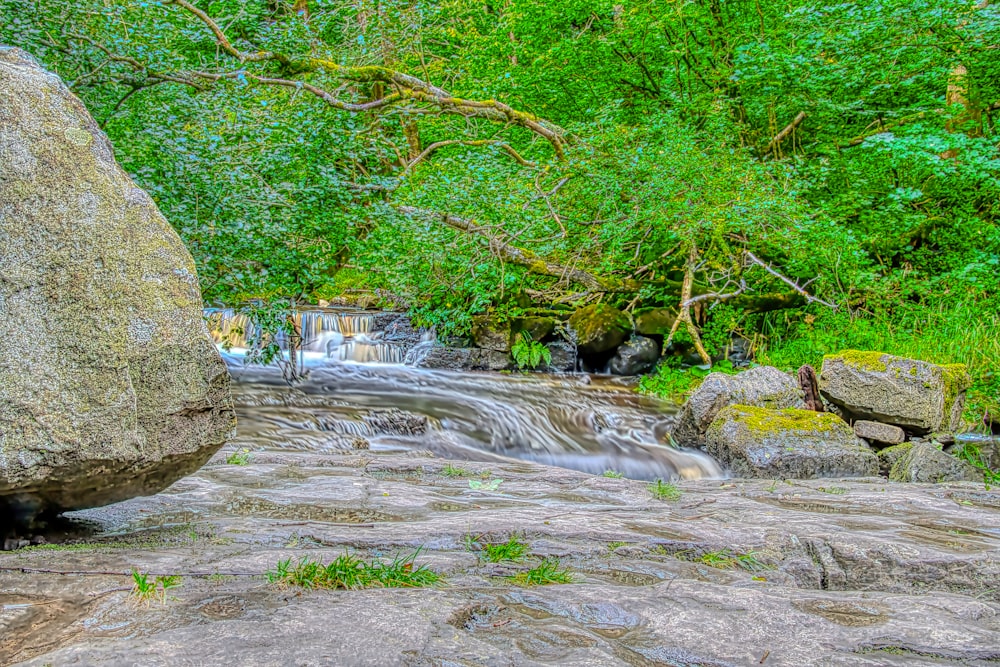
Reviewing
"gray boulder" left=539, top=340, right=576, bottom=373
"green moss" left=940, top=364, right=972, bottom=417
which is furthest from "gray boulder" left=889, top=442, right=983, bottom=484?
"gray boulder" left=539, top=340, right=576, bottom=373

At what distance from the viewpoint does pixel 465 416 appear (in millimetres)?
8641

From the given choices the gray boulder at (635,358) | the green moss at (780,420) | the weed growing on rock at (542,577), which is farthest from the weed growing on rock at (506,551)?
the gray boulder at (635,358)

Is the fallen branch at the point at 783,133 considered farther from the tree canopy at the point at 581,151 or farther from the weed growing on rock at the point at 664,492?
the weed growing on rock at the point at 664,492

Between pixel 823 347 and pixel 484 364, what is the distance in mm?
5815

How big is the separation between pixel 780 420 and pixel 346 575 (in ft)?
19.4

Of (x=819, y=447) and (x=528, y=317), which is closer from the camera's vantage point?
(x=819, y=447)

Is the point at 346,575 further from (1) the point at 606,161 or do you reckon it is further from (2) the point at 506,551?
(1) the point at 606,161

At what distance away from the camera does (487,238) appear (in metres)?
10.8

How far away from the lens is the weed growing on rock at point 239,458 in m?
4.47

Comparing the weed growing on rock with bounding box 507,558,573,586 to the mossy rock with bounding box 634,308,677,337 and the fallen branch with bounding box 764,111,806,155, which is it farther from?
the fallen branch with bounding box 764,111,806,155

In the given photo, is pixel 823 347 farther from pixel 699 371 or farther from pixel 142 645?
pixel 142 645

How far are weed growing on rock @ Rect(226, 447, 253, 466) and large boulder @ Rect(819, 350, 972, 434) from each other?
22.0 feet

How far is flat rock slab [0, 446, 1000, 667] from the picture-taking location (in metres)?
1.71

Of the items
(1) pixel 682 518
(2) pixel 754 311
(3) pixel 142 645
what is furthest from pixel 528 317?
(3) pixel 142 645
